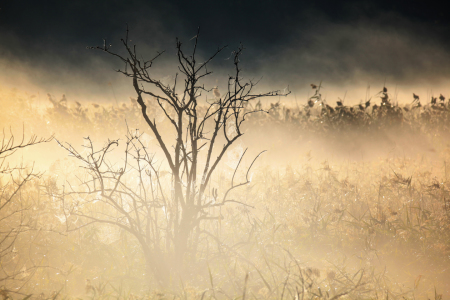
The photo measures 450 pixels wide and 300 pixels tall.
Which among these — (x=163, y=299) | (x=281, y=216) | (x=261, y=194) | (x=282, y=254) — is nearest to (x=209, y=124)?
(x=261, y=194)

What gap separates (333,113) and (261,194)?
10.3ft

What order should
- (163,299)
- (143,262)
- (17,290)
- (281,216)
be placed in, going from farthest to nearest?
1. (281,216)
2. (143,262)
3. (17,290)
4. (163,299)

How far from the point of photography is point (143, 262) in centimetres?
270

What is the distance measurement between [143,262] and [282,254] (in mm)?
1172

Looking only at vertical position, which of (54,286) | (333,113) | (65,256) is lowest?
(54,286)

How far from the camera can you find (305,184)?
12.4 ft

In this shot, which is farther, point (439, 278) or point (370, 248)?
point (370, 248)

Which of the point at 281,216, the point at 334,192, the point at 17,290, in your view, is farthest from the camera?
the point at 334,192

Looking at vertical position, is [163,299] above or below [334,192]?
below

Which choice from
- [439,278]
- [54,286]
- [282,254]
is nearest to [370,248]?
[439,278]

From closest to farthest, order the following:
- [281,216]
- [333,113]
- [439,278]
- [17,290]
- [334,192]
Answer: [17,290] → [439,278] → [281,216] → [334,192] → [333,113]

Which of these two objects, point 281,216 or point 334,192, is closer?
point 281,216

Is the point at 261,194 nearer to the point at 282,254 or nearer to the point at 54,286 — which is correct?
the point at 282,254

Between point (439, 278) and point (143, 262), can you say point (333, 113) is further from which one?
point (143, 262)
